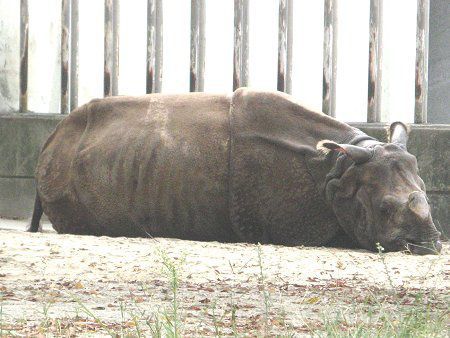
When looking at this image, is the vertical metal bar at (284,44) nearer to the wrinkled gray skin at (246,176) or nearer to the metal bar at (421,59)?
the metal bar at (421,59)

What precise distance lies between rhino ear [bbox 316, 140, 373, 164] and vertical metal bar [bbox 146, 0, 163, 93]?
9.00ft

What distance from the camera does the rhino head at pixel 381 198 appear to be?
7.82 m

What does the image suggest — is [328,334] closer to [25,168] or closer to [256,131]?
[256,131]

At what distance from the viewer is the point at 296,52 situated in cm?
1050

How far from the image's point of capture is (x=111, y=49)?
10.7 m

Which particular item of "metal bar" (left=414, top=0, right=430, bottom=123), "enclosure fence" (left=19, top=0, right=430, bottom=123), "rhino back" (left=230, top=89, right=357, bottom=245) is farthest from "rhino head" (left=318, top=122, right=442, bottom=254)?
"enclosure fence" (left=19, top=0, right=430, bottom=123)

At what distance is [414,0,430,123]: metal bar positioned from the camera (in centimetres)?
985

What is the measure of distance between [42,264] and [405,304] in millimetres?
2211

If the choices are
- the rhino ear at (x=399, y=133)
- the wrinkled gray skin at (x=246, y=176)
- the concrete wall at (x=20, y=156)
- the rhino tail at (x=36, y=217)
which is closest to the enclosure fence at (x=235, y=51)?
the concrete wall at (x=20, y=156)

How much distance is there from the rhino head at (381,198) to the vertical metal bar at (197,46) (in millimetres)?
2485

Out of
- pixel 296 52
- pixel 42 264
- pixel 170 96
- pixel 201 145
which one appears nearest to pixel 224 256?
pixel 42 264

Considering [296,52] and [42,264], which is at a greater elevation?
[296,52]

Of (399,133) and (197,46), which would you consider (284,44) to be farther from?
(399,133)

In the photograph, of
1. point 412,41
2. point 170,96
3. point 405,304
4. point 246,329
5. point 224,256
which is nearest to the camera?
point 246,329
